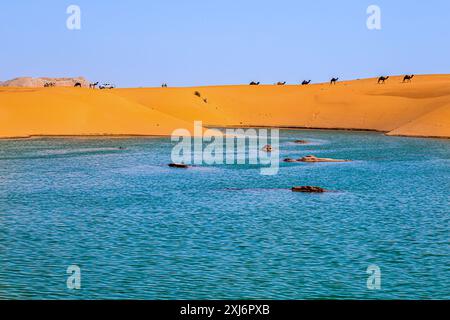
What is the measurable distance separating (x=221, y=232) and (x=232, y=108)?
4713 inches

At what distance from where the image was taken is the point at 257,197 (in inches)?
1483

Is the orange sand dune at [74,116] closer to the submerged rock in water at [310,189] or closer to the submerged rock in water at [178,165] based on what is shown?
the submerged rock in water at [178,165]

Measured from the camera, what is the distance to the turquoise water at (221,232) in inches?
801

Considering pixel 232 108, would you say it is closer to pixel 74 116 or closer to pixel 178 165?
pixel 74 116

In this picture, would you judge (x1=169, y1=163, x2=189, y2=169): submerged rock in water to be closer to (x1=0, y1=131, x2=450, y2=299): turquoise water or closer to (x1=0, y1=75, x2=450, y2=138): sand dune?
(x1=0, y1=131, x2=450, y2=299): turquoise water

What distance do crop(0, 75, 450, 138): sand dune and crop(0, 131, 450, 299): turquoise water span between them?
4557cm

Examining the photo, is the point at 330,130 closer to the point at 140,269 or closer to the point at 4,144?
the point at 4,144

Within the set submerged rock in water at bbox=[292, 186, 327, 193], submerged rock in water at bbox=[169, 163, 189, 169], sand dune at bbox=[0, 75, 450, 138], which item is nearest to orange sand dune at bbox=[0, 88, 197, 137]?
sand dune at bbox=[0, 75, 450, 138]

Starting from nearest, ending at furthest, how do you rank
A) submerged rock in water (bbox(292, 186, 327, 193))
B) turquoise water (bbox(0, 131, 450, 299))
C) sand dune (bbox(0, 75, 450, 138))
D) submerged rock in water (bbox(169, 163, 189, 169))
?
turquoise water (bbox(0, 131, 450, 299)) → submerged rock in water (bbox(292, 186, 327, 193)) → submerged rock in water (bbox(169, 163, 189, 169)) → sand dune (bbox(0, 75, 450, 138))

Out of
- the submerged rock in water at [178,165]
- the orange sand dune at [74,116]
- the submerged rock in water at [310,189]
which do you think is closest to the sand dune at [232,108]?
the orange sand dune at [74,116]

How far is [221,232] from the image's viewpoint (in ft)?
90.1

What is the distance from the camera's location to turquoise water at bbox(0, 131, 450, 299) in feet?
66.7
